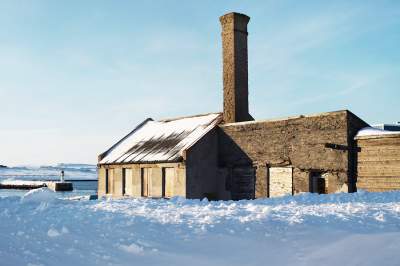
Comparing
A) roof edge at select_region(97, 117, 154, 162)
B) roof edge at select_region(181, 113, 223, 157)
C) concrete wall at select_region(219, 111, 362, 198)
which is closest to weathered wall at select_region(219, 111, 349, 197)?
concrete wall at select_region(219, 111, 362, 198)

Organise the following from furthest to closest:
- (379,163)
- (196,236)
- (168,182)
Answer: (168,182)
(379,163)
(196,236)

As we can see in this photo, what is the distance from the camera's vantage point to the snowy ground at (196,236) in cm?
638

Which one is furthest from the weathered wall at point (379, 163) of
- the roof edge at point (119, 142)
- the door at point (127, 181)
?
the roof edge at point (119, 142)

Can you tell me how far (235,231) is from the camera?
741 cm

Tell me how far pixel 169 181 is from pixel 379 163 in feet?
32.0

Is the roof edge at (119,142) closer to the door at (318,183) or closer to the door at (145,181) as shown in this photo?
the door at (145,181)

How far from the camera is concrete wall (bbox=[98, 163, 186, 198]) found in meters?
22.4

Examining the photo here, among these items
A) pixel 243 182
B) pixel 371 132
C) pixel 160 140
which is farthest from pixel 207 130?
pixel 371 132

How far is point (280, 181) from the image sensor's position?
20.5 meters

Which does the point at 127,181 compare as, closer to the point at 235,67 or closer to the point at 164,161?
the point at 164,161

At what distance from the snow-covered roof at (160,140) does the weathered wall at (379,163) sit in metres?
7.90

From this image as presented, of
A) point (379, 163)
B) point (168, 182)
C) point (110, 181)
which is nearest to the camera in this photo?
point (379, 163)

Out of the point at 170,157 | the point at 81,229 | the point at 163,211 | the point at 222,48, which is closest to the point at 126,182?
the point at 170,157

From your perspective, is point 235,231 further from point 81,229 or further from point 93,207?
point 93,207
